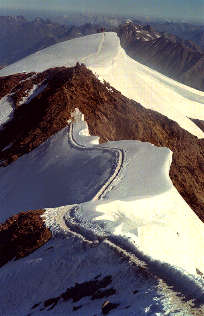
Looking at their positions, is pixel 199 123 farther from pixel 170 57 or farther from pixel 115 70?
pixel 170 57

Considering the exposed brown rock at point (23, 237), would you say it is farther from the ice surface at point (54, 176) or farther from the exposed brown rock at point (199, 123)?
the exposed brown rock at point (199, 123)

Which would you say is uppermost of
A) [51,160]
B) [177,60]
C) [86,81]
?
[86,81]

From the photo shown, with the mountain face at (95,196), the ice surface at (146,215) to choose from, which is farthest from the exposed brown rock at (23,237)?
the ice surface at (146,215)

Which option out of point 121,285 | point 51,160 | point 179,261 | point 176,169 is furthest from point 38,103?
point 121,285

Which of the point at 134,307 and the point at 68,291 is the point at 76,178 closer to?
the point at 68,291

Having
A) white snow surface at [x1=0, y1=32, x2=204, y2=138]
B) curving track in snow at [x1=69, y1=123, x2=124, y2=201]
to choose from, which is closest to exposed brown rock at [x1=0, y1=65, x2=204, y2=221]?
curving track in snow at [x1=69, y1=123, x2=124, y2=201]
